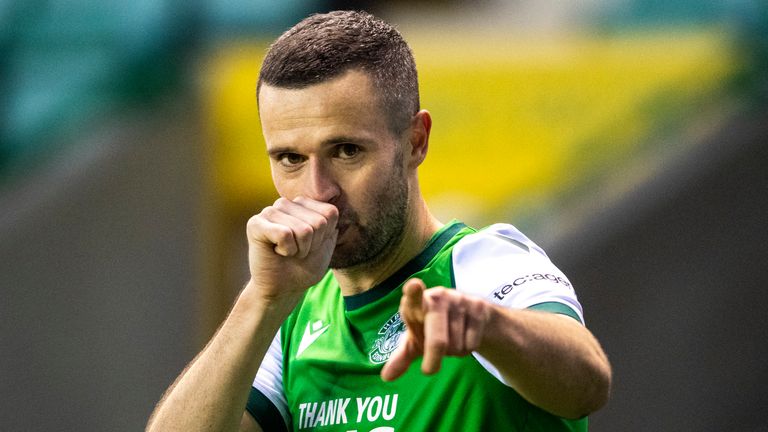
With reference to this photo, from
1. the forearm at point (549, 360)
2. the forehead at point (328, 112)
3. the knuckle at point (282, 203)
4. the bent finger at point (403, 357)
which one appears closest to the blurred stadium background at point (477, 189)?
the forehead at point (328, 112)

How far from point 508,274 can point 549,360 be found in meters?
0.43

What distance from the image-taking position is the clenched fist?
2723mm

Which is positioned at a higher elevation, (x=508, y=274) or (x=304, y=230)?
(x=304, y=230)

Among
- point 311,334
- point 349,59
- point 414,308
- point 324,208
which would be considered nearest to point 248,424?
point 311,334

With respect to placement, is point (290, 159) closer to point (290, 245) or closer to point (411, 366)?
point (290, 245)

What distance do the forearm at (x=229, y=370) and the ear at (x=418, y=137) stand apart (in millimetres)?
515

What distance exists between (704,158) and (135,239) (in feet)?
Answer: 10.6

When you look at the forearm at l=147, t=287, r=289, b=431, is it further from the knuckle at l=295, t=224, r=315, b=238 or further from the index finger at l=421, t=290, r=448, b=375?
the index finger at l=421, t=290, r=448, b=375

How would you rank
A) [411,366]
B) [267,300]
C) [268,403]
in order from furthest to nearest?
[268,403]
[411,366]
[267,300]

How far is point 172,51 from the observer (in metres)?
7.62

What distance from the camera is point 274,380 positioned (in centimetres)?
325

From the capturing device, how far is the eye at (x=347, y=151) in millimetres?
2865

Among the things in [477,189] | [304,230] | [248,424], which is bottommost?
[248,424]

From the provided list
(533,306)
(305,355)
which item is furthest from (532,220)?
(533,306)
